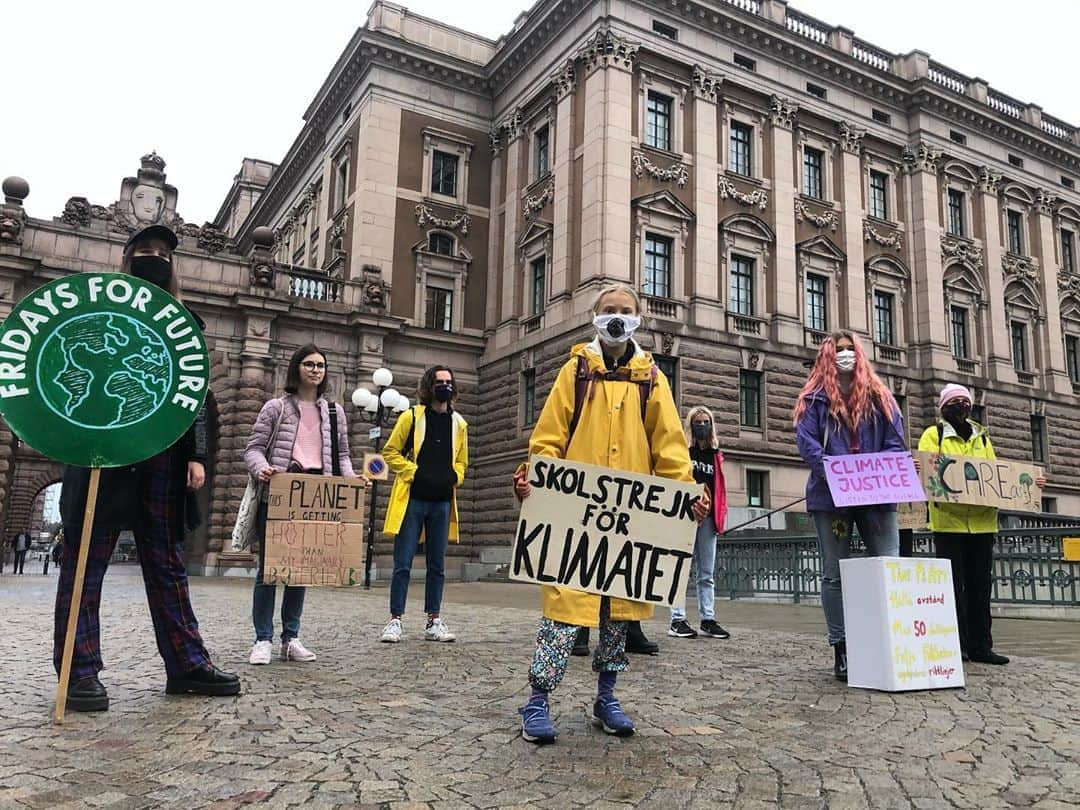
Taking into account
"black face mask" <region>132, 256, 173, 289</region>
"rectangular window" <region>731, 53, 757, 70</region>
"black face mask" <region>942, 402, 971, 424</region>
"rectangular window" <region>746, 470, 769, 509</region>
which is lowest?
"black face mask" <region>942, 402, 971, 424</region>

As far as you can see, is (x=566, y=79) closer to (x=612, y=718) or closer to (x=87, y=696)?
(x=87, y=696)

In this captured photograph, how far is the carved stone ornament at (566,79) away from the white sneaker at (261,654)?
2479 cm

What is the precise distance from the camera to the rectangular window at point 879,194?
106 feet

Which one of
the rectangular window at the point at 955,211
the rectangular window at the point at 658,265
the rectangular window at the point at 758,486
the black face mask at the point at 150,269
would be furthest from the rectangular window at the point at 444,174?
the black face mask at the point at 150,269

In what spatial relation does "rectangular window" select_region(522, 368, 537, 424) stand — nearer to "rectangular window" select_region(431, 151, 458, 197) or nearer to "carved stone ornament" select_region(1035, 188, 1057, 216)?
"rectangular window" select_region(431, 151, 458, 197)

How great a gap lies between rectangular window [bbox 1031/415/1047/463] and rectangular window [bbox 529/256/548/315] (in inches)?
793

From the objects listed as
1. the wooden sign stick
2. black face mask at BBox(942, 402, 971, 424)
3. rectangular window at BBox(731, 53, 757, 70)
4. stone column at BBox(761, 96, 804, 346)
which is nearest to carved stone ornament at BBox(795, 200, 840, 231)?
stone column at BBox(761, 96, 804, 346)

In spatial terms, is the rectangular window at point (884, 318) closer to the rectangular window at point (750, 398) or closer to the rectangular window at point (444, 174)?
the rectangular window at point (750, 398)

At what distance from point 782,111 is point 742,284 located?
20.9ft

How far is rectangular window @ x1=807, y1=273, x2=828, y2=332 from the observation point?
29844 mm

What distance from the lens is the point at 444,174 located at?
3161 centimetres

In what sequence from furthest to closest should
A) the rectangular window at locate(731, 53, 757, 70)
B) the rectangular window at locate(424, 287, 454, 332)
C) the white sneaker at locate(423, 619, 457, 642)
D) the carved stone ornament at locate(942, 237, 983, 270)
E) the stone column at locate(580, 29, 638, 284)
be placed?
the carved stone ornament at locate(942, 237, 983, 270)
the rectangular window at locate(424, 287, 454, 332)
the rectangular window at locate(731, 53, 757, 70)
the stone column at locate(580, 29, 638, 284)
the white sneaker at locate(423, 619, 457, 642)

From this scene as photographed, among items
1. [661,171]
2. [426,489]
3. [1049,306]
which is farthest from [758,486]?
[426,489]

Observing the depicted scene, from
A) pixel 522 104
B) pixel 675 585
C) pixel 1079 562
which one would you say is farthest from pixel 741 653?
pixel 522 104
